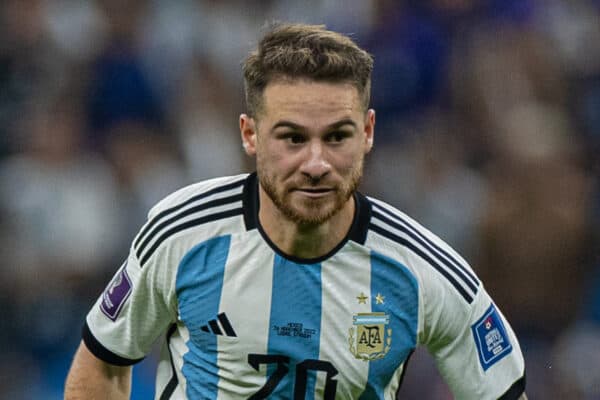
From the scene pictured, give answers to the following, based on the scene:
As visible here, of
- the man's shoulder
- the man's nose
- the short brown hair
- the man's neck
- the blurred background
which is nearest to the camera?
the man's nose

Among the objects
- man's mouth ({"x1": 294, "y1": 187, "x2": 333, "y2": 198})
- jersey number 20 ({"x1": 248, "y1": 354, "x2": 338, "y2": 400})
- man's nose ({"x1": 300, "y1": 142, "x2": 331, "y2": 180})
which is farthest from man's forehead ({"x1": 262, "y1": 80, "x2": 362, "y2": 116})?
jersey number 20 ({"x1": 248, "y1": 354, "x2": 338, "y2": 400})

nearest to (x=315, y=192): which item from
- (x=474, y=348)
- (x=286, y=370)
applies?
(x=286, y=370)

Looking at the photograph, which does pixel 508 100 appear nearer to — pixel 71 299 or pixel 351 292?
pixel 71 299

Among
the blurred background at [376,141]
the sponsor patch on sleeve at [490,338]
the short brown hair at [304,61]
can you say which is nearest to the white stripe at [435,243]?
the sponsor patch on sleeve at [490,338]

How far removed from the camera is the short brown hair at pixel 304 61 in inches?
126

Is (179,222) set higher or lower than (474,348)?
higher

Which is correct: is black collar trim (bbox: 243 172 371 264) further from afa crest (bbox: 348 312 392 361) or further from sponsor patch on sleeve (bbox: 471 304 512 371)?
sponsor patch on sleeve (bbox: 471 304 512 371)

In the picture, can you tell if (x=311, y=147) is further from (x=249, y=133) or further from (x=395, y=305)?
(x=395, y=305)

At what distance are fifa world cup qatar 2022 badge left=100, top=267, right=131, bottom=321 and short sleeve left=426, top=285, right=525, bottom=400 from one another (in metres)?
0.95

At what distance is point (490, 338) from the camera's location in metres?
3.38

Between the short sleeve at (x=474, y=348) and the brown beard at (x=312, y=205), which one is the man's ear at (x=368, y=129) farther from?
the short sleeve at (x=474, y=348)

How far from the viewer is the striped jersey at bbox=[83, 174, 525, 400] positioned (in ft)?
10.8

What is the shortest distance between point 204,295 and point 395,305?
58 centimetres

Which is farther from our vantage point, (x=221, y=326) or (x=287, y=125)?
(x=221, y=326)
